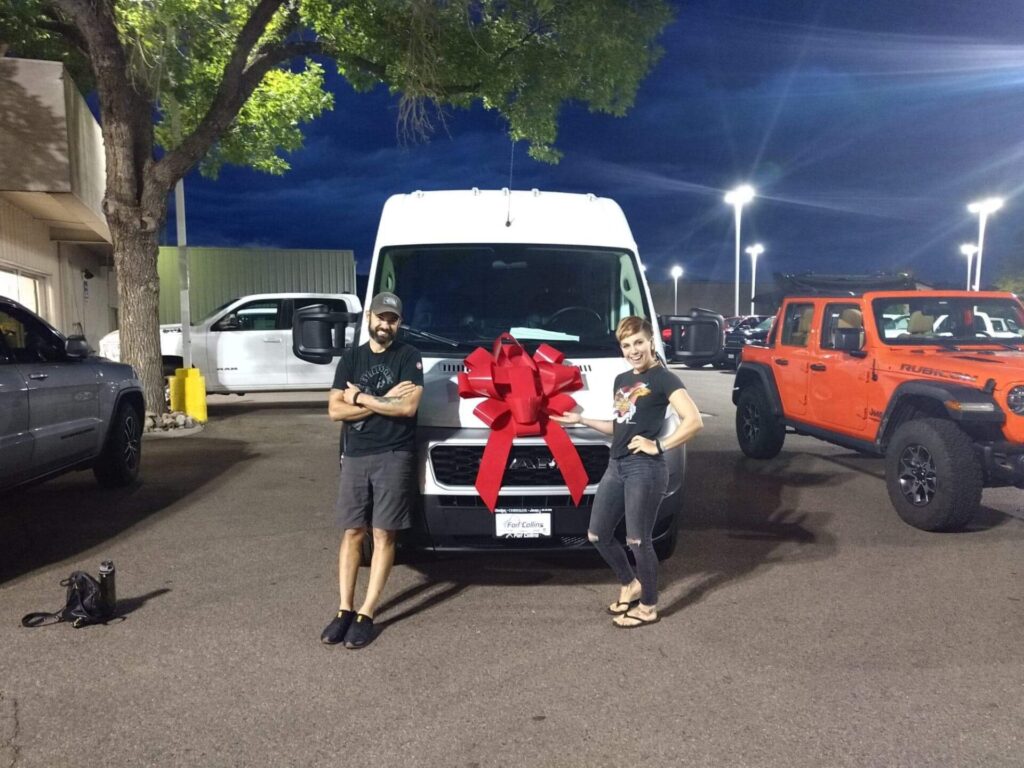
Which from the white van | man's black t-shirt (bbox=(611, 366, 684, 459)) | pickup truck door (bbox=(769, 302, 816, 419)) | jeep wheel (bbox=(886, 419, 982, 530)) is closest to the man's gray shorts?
the white van

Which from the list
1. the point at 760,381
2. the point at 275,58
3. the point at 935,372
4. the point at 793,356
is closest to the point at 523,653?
the point at 935,372

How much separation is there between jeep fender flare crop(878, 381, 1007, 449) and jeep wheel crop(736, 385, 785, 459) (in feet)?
6.87

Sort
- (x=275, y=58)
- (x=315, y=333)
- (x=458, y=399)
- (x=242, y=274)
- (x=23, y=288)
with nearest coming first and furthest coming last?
1. (x=458, y=399)
2. (x=315, y=333)
3. (x=275, y=58)
4. (x=23, y=288)
5. (x=242, y=274)

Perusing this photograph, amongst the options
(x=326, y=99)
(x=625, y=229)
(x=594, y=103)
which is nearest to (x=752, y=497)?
(x=625, y=229)

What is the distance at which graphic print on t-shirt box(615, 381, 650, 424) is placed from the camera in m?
3.95

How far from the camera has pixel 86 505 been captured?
22.8 ft

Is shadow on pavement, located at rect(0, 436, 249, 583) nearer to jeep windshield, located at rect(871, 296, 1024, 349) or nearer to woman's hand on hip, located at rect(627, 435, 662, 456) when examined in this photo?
woman's hand on hip, located at rect(627, 435, 662, 456)

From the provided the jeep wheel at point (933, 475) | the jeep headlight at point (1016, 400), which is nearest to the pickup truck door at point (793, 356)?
the jeep wheel at point (933, 475)

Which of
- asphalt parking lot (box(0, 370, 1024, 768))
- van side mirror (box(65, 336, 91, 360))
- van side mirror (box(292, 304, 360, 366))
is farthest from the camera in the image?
van side mirror (box(65, 336, 91, 360))

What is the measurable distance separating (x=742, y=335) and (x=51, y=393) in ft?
71.3

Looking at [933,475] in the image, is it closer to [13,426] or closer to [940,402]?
[940,402]

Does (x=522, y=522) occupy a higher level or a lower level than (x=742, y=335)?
lower

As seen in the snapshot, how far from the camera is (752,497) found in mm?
7191

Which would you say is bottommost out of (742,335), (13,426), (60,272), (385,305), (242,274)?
(13,426)
